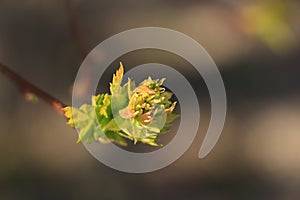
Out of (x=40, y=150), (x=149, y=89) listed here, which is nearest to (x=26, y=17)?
(x=40, y=150)

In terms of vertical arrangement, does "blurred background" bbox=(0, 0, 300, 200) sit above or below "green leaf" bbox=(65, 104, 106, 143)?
above

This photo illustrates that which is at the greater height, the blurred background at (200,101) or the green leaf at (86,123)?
the blurred background at (200,101)

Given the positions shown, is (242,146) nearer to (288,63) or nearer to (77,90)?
(288,63)

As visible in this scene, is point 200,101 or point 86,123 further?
point 200,101

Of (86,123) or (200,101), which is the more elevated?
(200,101)

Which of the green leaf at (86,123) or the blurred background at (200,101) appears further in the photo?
the blurred background at (200,101)

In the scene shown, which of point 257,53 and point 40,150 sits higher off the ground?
point 257,53

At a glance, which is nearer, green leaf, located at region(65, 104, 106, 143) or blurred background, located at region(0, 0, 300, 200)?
green leaf, located at region(65, 104, 106, 143)

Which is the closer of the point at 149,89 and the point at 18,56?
the point at 149,89
